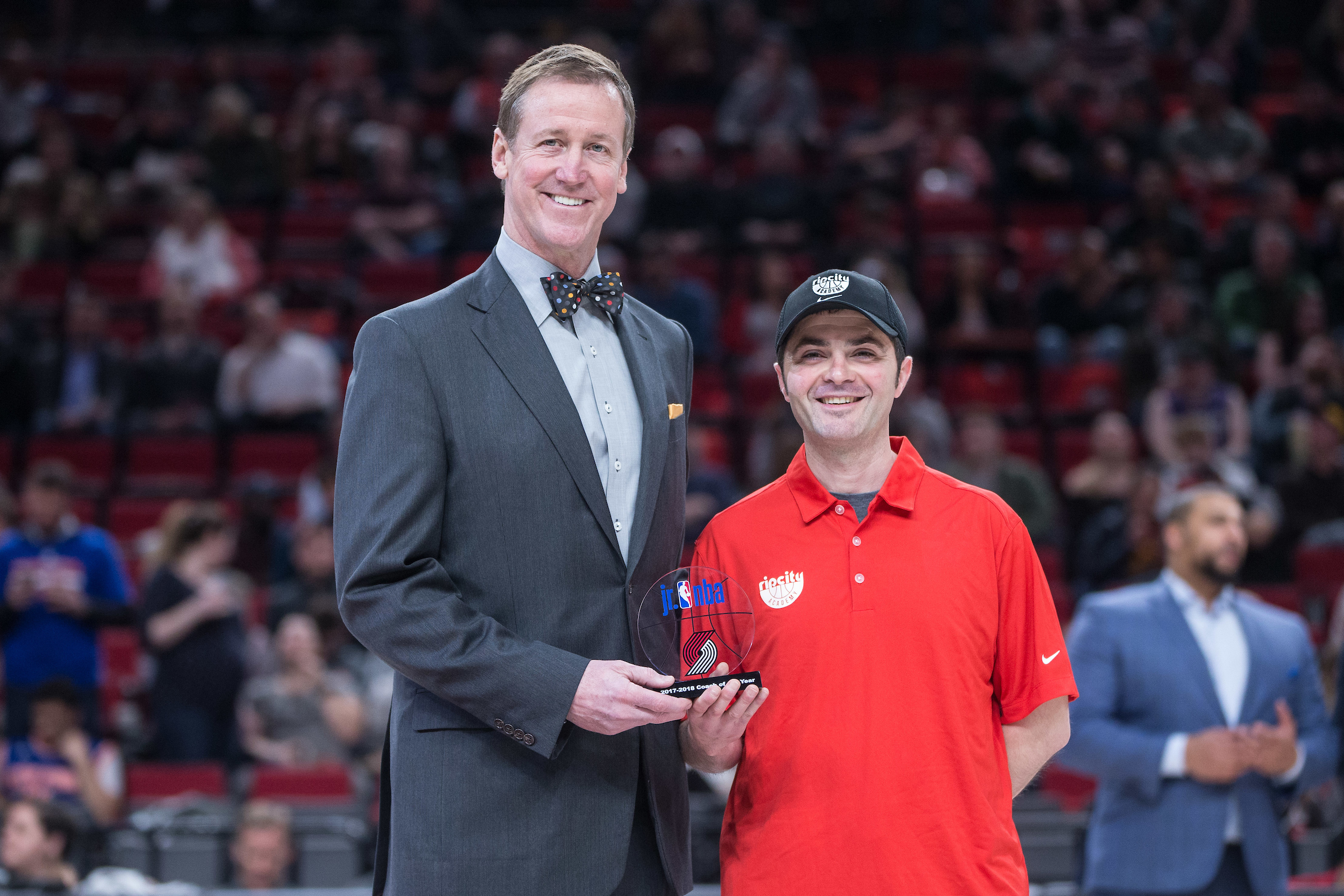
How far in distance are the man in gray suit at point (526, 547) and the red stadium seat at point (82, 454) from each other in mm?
7029

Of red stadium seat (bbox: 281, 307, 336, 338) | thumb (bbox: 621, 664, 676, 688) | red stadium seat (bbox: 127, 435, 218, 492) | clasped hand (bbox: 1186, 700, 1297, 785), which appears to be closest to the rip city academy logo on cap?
thumb (bbox: 621, 664, 676, 688)

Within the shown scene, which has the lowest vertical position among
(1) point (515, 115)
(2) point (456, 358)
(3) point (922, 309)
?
(2) point (456, 358)

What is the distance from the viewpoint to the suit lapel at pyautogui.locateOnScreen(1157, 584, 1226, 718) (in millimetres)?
4203

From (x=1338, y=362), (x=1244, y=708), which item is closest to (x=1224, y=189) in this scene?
(x=1338, y=362)

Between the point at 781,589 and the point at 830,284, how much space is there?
1.71 ft

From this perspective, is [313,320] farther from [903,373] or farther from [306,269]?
[903,373]

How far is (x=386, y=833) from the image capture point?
2342mm

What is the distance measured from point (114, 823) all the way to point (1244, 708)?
4382 millimetres

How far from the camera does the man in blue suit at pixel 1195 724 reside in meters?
4.07

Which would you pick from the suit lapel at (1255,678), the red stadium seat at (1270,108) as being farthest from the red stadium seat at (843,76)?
the suit lapel at (1255,678)

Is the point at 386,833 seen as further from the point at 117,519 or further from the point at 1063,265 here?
the point at 1063,265

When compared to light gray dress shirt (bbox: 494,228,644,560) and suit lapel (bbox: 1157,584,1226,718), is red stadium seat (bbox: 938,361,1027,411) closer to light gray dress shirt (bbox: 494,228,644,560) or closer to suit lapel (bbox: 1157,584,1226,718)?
suit lapel (bbox: 1157,584,1226,718)

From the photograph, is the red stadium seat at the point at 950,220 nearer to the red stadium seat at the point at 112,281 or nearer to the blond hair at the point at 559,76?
the red stadium seat at the point at 112,281

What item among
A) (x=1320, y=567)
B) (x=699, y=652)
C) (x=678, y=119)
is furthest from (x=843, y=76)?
(x=699, y=652)
